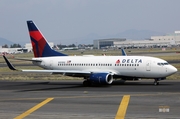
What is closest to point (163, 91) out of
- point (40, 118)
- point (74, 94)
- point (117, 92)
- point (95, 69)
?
point (117, 92)

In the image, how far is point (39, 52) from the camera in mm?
47750

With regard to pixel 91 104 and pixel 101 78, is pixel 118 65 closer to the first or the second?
pixel 101 78

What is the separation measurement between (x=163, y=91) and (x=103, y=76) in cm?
819

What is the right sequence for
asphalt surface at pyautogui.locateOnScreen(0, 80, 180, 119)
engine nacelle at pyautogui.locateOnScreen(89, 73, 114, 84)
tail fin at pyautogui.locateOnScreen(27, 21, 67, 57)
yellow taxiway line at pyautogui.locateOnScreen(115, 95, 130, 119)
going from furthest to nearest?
tail fin at pyautogui.locateOnScreen(27, 21, 67, 57) < engine nacelle at pyautogui.locateOnScreen(89, 73, 114, 84) < asphalt surface at pyautogui.locateOnScreen(0, 80, 180, 119) < yellow taxiway line at pyautogui.locateOnScreen(115, 95, 130, 119)

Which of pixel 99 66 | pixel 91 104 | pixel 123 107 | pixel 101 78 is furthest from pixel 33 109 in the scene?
pixel 99 66

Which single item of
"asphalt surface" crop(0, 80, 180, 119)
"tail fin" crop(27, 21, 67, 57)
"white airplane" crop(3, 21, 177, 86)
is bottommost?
"asphalt surface" crop(0, 80, 180, 119)

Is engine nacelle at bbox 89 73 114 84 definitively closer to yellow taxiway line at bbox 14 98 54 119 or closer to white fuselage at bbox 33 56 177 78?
white fuselage at bbox 33 56 177 78

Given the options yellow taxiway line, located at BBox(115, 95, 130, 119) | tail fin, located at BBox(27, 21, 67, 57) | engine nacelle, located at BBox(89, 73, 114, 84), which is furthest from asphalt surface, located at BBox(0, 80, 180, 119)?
tail fin, located at BBox(27, 21, 67, 57)

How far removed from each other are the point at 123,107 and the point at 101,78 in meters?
14.9

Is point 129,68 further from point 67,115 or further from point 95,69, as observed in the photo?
point 67,115

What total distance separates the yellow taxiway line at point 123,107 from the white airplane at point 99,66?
9.98m

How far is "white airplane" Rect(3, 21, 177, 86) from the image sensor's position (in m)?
40.2

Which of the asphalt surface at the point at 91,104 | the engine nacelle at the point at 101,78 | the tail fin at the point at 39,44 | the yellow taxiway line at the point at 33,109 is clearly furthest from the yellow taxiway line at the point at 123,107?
the tail fin at the point at 39,44

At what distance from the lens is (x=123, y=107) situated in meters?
25.3
